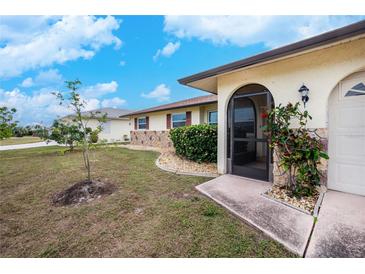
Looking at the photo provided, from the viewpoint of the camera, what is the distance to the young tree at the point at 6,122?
15.1ft

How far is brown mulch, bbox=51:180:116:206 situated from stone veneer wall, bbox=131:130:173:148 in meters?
7.51

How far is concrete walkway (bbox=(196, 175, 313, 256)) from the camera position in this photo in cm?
235

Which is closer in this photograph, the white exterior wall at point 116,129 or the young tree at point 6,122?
the young tree at point 6,122

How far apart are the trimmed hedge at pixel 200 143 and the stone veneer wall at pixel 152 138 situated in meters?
4.59

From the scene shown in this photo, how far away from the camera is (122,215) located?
123 inches

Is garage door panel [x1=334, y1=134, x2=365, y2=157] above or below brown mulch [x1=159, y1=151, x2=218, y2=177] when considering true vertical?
above

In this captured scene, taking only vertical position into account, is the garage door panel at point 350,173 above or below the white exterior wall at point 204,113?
Answer: below

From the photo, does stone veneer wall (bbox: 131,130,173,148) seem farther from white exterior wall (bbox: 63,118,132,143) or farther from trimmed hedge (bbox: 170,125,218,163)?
white exterior wall (bbox: 63,118,132,143)

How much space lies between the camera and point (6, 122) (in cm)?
473

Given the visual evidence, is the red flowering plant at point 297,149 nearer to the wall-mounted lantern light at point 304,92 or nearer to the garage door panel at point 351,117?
the wall-mounted lantern light at point 304,92

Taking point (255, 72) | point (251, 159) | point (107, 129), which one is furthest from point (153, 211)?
point (107, 129)

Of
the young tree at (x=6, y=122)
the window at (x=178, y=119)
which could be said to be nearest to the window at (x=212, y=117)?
the window at (x=178, y=119)

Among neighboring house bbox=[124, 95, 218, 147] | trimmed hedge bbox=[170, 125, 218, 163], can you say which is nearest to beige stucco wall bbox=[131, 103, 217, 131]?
neighboring house bbox=[124, 95, 218, 147]
